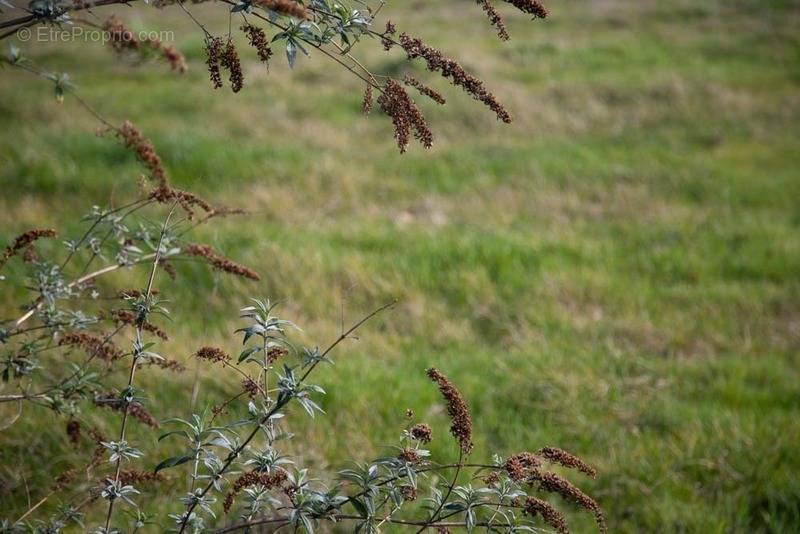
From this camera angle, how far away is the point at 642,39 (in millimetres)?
15641

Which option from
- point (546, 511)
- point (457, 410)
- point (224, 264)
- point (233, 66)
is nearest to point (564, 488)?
point (546, 511)

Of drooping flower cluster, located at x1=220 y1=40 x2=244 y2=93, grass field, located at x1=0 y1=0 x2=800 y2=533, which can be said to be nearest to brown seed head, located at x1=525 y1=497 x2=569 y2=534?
drooping flower cluster, located at x1=220 y1=40 x2=244 y2=93

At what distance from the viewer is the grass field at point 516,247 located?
4.49 metres

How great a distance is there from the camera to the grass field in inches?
177

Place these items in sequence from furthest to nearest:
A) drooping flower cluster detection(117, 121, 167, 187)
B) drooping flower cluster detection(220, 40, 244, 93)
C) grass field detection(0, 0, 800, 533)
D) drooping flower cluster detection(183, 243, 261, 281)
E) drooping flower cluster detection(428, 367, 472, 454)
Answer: grass field detection(0, 0, 800, 533), drooping flower cluster detection(183, 243, 261, 281), drooping flower cluster detection(117, 121, 167, 187), drooping flower cluster detection(428, 367, 472, 454), drooping flower cluster detection(220, 40, 244, 93)

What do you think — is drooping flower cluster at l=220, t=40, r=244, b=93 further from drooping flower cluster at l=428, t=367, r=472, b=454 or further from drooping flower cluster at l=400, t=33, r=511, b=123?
drooping flower cluster at l=428, t=367, r=472, b=454

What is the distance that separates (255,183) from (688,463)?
5.39 meters

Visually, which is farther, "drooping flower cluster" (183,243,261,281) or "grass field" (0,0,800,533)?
"grass field" (0,0,800,533)

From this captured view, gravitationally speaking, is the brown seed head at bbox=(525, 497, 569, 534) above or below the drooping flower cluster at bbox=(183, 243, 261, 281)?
below

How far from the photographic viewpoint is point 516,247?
277 inches

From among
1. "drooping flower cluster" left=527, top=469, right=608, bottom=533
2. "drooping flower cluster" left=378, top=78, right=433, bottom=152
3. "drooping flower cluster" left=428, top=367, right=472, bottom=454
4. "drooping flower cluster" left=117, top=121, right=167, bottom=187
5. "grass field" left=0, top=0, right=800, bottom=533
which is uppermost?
"drooping flower cluster" left=378, top=78, right=433, bottom=152

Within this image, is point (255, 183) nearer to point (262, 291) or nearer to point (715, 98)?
point (262, 291)

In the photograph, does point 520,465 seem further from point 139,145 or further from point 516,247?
point 516,247

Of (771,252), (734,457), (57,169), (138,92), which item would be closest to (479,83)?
(734,457)
